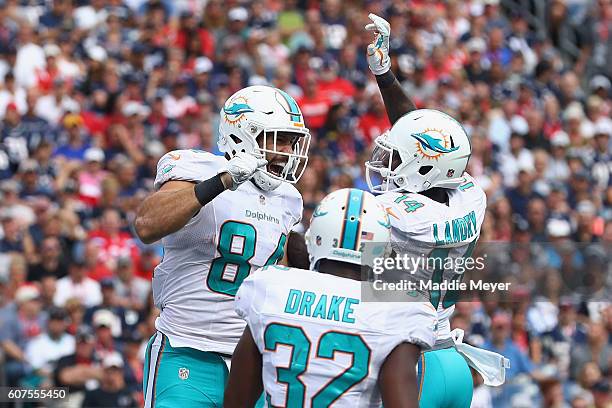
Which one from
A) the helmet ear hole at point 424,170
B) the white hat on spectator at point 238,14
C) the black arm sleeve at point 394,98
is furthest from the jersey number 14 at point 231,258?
the white hat on spectator at point 238,14

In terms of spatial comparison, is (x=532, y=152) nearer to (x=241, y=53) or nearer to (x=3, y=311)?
(x=241, y=53)

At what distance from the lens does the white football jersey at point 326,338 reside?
435cm

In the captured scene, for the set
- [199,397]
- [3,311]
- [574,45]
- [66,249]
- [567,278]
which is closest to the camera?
[199,397]

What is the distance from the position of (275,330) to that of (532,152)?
33.7ft

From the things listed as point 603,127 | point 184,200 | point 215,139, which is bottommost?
point 184,200

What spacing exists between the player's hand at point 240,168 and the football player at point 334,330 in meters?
0.55

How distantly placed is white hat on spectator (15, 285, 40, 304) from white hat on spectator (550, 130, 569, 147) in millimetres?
6770

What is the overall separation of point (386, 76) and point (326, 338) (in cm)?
220

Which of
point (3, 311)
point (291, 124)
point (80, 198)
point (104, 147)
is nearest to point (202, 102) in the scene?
point (104, 147)

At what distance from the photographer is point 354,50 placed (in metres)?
14.2

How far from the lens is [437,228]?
5.49 metres

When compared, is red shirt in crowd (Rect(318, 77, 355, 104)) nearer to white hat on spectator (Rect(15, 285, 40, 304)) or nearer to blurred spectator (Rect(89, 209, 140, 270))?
blurred spectator (Rect(89, 209, 140, 270))

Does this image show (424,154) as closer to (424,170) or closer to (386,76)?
(424,170)

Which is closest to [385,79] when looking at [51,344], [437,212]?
[437,212]
